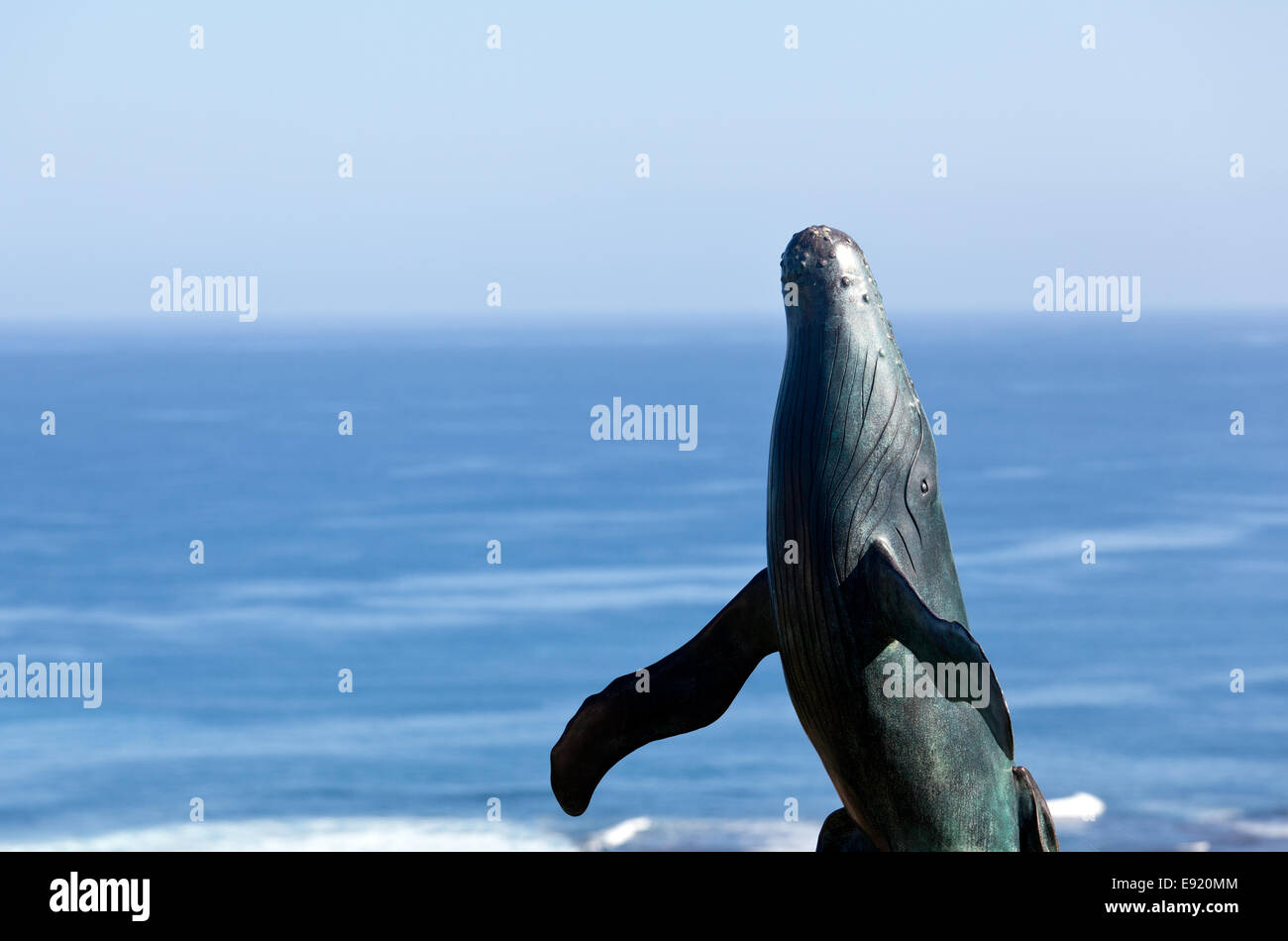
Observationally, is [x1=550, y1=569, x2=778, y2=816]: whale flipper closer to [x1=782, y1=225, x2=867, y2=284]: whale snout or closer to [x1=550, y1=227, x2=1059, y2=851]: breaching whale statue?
[x1=550, y1=227, x2=1059, y2=851]: breaching whale statue

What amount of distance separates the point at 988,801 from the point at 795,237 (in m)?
2.72

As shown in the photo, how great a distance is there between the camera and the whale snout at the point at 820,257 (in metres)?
7.91

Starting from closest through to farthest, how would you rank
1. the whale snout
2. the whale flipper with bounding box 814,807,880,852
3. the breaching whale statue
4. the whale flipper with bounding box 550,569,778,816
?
the breaching whale statue < the whale snout < the whale flipper with bounding box 814,807,880,852 < the whale flipper with bounding box 550,569,778,816

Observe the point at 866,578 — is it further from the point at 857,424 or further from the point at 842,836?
the point at 842,836

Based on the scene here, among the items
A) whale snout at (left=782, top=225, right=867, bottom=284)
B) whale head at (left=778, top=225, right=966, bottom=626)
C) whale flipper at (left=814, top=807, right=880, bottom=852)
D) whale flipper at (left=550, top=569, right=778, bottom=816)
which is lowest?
whale flipper at (left=814, top=807, right=880, bottom=852)

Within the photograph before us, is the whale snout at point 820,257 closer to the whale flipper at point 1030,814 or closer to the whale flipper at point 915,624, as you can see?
the whale flipper at point 915,624

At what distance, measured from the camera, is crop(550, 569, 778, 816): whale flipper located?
8.34 metres

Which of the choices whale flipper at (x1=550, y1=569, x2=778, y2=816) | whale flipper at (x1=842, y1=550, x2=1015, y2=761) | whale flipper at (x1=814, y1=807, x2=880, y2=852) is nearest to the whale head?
whale flipper at (x1=842, y1=550, x2=1015, y2=761)

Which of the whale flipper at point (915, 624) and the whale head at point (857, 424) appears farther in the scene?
the whale head at point (857, 424)

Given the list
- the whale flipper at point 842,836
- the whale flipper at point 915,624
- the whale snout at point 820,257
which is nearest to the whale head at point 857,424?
the whale snout at point 820,257

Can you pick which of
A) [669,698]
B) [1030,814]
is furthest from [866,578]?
[1030,814]

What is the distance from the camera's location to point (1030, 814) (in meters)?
8.07
